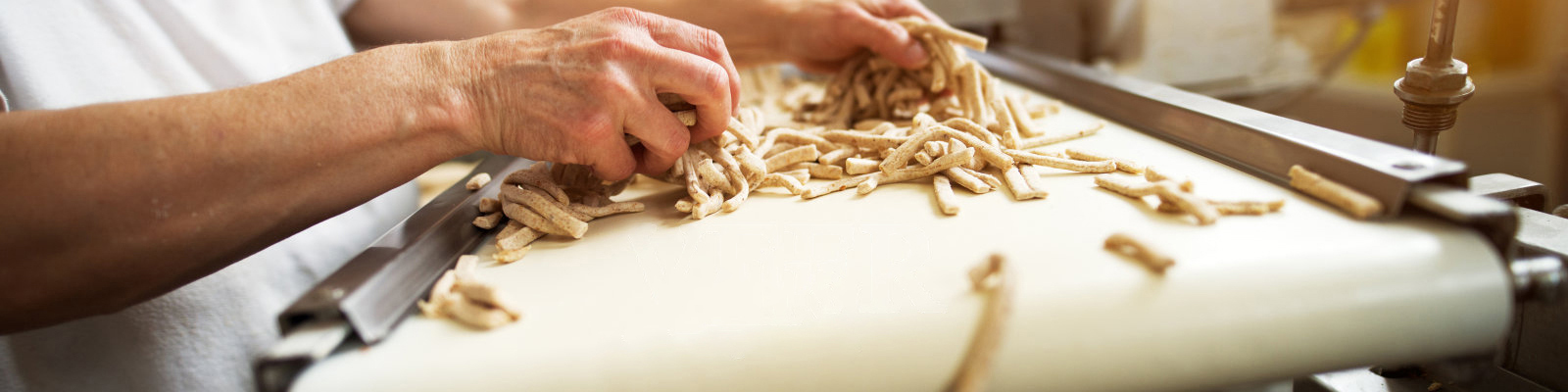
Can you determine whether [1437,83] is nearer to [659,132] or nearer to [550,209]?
[659,132]

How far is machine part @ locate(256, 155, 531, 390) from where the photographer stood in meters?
0.52

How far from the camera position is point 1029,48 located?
6.67 feet

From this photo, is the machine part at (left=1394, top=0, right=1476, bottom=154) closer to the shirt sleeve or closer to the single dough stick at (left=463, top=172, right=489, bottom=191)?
the single dough stick at (left=463, top=172, right=489, bottom=191)

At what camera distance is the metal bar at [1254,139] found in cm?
62

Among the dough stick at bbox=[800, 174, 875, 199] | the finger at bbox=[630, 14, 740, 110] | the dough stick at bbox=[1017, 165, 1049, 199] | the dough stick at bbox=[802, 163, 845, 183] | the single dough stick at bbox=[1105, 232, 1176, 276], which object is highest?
the finger at bbox=[630, 14, 740, 110]

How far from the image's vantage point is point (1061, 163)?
0.84m

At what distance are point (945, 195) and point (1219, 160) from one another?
0.32m

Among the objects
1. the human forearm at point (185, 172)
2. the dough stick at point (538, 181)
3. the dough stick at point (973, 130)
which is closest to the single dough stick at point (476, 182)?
the dough stick at point (538, 181)

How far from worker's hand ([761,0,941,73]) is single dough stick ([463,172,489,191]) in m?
0.57

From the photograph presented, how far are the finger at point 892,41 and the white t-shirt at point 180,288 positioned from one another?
31.4 inches

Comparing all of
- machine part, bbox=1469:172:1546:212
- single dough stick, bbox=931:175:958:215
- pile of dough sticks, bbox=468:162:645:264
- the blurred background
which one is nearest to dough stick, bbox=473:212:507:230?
pile of dough sticks, bbox=468:162:645:264

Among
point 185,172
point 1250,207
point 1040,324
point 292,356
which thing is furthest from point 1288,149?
point 185,172

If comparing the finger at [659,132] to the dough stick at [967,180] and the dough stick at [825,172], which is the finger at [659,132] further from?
the dough stick at [967,180]

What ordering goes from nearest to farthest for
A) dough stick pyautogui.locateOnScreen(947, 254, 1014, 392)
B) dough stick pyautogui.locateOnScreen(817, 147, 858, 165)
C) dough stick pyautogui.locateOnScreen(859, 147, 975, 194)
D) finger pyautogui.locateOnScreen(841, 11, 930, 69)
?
dough stick pyautogui.locateOnScreen(947, 254, 1014, 392) → dough stick pyautogui.locateOnScreen(859, 147, 975, 194) → dough stick pyautogui.locateOnScreen(817, 147, 858, 165) → finger pyautogui.locateOnScreen(841, 11, 930, 69)
